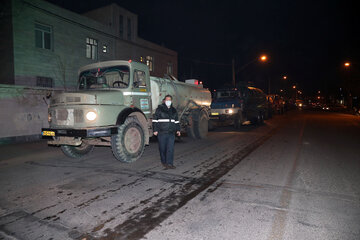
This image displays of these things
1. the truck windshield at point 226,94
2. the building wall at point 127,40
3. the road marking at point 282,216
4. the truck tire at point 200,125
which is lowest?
the road marking at point 282,216

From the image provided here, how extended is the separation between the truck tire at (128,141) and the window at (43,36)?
482 inches

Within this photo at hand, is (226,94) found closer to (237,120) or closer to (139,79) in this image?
(237,120)

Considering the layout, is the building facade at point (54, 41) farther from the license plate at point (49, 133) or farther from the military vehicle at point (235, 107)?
the military vehicle at point (235, 107)

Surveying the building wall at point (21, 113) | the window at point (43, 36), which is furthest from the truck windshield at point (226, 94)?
the window at point (43, 36)

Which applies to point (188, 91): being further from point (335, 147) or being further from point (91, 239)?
point (91, 239)

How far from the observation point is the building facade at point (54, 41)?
14.1m

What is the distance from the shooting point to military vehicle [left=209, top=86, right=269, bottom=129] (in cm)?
1398

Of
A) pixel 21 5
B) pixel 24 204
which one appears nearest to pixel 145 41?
pixel 21 5

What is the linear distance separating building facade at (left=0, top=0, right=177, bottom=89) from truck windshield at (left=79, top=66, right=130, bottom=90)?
9.17m

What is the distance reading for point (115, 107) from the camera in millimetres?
6605

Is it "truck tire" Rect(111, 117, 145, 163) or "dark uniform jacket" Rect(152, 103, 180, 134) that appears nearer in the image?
"dark uniform jacket" Rect(152, 103, 180, 134)

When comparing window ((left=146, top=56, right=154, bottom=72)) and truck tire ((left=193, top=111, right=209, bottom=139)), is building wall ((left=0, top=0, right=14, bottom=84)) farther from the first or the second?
window ((left=146, top=56, right=154, bottom=72))

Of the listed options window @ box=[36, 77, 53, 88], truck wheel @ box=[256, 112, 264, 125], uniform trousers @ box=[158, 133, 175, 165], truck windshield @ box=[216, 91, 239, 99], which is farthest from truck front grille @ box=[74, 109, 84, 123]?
truck wheel @ box=[256, 112, 264, 125]

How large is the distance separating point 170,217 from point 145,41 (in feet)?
77.3
